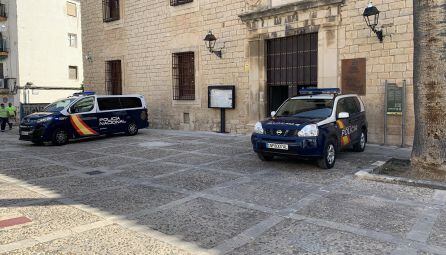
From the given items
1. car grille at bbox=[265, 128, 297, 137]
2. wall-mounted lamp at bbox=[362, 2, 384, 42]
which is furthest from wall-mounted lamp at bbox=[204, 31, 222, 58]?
car grille at bbox=[265, 128, 297, 137]

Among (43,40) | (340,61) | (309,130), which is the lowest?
(309,130)

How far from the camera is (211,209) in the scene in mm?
5422

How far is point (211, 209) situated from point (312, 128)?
3.24 m

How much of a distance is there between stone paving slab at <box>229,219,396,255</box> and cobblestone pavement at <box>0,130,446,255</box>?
1cm

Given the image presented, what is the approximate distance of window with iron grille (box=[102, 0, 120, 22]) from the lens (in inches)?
784

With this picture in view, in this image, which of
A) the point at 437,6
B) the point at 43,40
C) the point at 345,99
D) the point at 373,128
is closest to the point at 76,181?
the point at 345,99

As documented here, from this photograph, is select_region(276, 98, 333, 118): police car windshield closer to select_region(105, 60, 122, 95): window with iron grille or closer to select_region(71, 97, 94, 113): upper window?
select_region(71, 97, 94, 113): upper window

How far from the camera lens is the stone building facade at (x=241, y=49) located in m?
11.2

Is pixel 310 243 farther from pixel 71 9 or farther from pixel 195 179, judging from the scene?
pixel 71 9

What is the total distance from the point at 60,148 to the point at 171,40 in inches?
291

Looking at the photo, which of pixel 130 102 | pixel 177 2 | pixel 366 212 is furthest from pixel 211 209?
pixel 177 2

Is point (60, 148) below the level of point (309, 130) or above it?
below

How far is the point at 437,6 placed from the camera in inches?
261

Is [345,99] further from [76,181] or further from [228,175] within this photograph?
[76,181]
